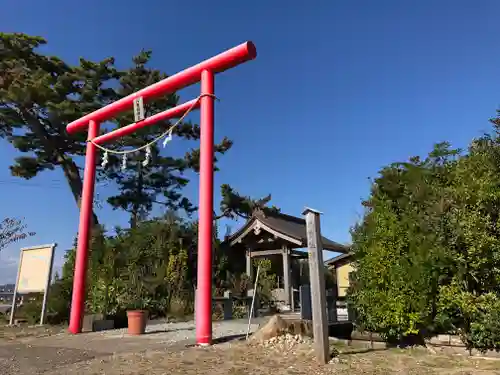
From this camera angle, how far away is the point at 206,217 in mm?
6887

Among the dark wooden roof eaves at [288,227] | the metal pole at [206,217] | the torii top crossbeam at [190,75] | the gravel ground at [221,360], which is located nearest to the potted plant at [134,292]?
the gravel ground at [221,360]

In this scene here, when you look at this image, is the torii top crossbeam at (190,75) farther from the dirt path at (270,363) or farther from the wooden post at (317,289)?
the dirt path at (270,363)

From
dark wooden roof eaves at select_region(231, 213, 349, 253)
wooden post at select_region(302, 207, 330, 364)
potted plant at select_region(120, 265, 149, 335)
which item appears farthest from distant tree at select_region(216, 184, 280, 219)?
wooden post at select_region(302, 207, 330, 364)

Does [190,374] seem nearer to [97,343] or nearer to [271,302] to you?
[97,343]

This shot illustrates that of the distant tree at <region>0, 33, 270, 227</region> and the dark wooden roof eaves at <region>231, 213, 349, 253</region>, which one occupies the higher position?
the distant tree at <region>0, 33, 270, 227</region>

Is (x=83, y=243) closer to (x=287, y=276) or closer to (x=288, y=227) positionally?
(x=287, y=276)

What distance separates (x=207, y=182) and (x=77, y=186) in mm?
11191

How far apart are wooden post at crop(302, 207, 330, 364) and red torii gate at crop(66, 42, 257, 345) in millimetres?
1989

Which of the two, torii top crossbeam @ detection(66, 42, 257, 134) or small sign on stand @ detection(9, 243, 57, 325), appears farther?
small sign on stand @ detection(9, 243, 57, 325)

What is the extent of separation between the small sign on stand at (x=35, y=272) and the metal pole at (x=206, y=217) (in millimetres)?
5934

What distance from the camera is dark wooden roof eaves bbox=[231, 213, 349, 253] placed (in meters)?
14.9

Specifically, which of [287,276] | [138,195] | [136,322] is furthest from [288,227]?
[136,322]

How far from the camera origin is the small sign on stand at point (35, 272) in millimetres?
10789

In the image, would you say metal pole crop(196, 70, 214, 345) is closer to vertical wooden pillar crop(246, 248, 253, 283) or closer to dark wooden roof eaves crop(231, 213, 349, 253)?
dark wooden roof eaves crop(231, 213, 349, 253)
